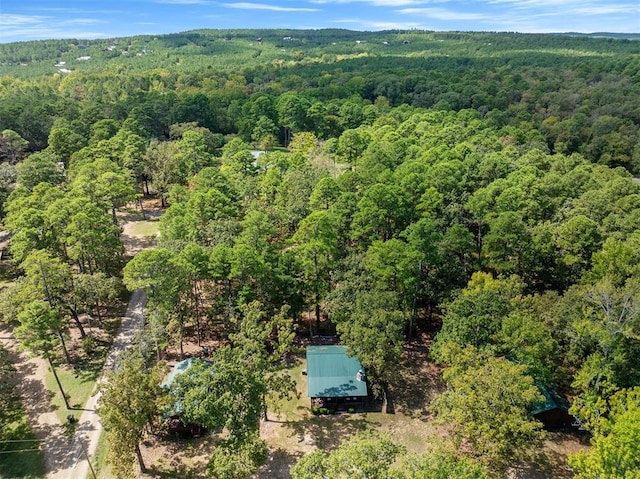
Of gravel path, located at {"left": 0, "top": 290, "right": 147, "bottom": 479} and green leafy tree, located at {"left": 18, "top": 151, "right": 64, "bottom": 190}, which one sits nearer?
gravel path, located at {"left": 0, "top": 290, "right": 147, "bottom": 479}

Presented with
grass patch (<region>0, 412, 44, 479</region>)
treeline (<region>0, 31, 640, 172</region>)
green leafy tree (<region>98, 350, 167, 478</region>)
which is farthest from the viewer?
treeline (<region>0, 31, 640, 172</region>)

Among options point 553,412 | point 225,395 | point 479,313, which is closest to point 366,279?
point 479,313

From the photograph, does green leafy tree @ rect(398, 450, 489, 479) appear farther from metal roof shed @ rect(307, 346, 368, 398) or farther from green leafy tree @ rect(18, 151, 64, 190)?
green leafy tree @ rect(18, 151, 64, 190)

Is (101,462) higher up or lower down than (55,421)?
higher up

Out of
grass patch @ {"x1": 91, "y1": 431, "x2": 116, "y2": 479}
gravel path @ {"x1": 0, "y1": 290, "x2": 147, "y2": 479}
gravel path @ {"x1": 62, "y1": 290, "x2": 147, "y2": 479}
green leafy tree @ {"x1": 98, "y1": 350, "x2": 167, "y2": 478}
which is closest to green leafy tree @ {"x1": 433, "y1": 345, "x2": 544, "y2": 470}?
green leafy tree @ {"x1": 98, "y1": 350, "x2": 167, "y2": 478}

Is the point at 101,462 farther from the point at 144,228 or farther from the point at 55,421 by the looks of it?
the point at 144,228

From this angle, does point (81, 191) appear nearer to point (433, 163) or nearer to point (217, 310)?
point (217, 310)

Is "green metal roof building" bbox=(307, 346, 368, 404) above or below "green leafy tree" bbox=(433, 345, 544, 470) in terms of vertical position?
below
